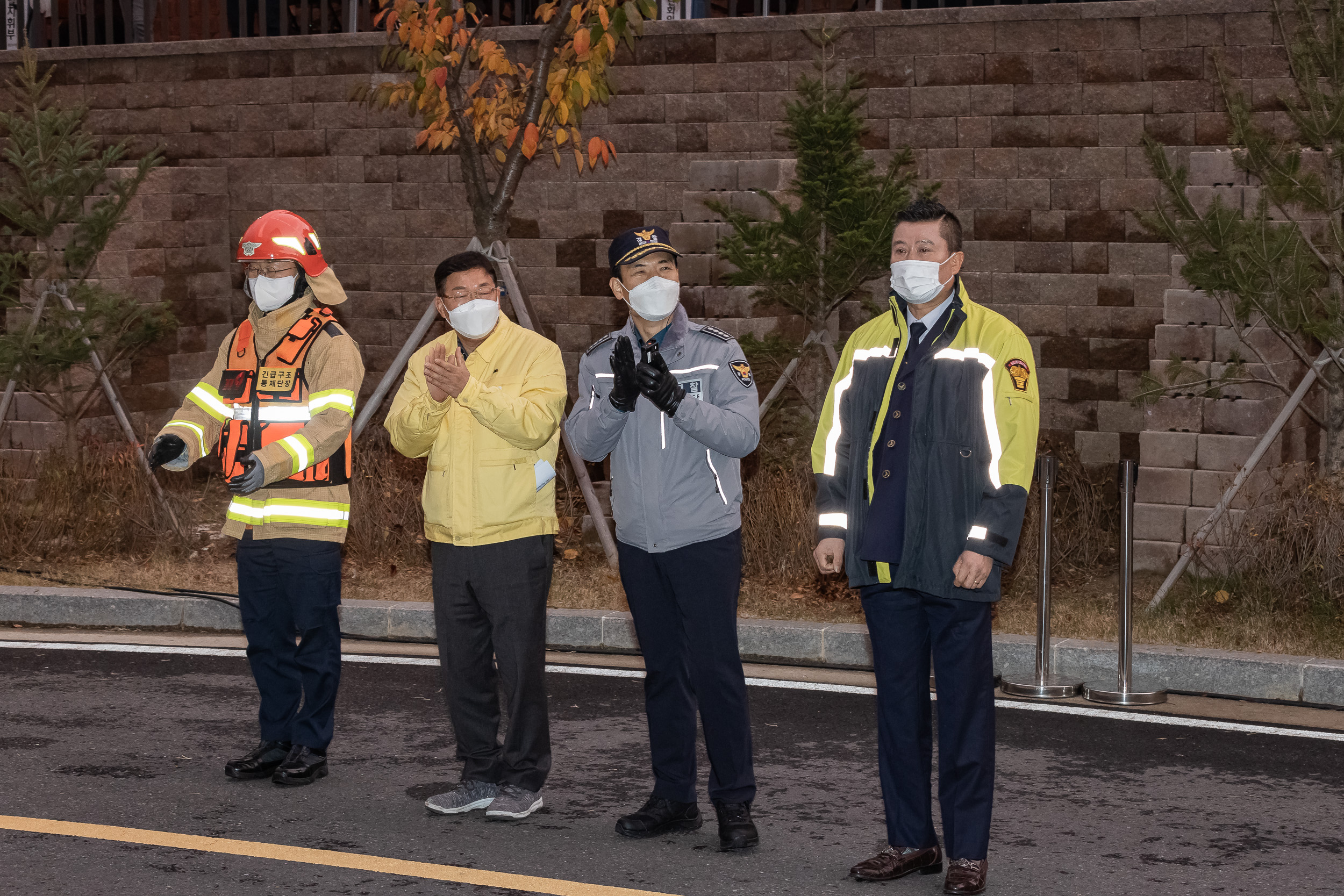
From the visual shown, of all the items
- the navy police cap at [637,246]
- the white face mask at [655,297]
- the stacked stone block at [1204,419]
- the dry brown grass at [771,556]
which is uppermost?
the navy police cap at [637,246]

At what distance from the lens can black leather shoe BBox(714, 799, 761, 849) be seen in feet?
18.3

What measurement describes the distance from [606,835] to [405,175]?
895 centimetres

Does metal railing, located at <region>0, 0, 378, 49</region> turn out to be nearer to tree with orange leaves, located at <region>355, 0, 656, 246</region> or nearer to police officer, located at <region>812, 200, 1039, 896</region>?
tree with orange leaves, located at <region>355, 0, 656, 246</region>

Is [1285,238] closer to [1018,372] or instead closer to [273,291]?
[1018,372]

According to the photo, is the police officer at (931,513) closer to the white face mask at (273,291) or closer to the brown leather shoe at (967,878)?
the brown leather shoe at (967,878)

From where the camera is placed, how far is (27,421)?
12805 mm

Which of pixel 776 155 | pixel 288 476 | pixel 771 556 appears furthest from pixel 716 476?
pixel 776 155

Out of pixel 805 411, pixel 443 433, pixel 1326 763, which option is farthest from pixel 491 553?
pixel 805 411

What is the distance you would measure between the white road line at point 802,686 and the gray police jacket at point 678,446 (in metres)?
1.81

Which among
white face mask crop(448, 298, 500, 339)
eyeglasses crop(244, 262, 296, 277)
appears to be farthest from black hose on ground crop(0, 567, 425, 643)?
white face mask crop(448, 298, 500, 339)

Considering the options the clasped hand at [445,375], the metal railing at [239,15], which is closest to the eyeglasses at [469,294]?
the clasped hand at [445,375]

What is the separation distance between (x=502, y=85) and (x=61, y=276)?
126 inches

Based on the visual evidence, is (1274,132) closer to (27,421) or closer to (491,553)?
(491,553)

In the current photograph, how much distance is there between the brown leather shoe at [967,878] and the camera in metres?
5.13
